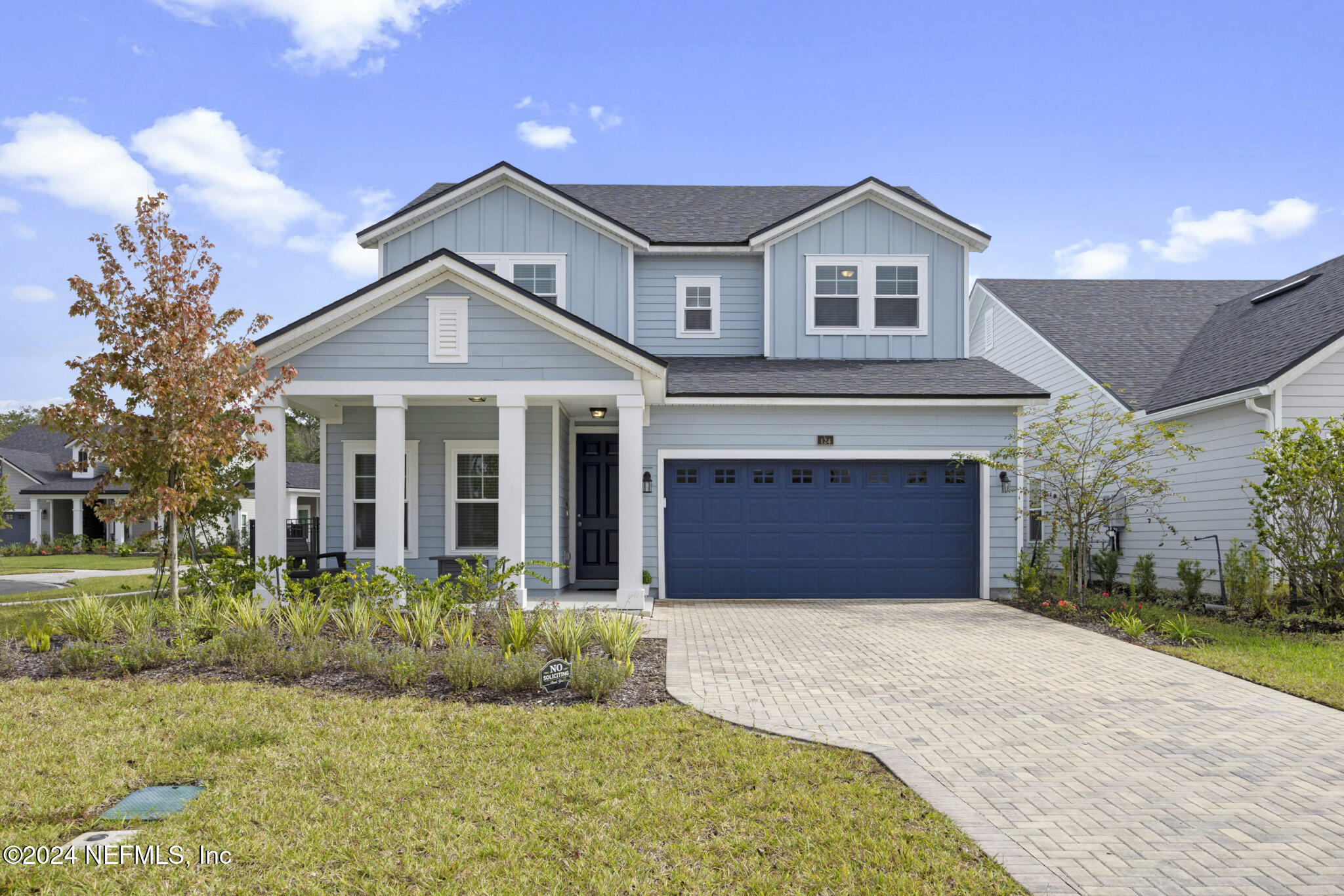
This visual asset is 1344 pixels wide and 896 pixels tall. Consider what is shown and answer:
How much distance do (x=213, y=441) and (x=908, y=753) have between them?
8428 mm

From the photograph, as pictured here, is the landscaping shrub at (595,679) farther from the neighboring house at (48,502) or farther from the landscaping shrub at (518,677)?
the neighboring house at (48,502)

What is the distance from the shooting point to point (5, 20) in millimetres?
10516

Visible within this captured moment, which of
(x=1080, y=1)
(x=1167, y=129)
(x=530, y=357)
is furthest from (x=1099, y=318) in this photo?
(x=530, y=357)

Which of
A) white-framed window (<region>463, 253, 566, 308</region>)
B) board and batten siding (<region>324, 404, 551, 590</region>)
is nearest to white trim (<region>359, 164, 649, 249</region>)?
white-framed window (<region>463, 253, 566, 308</region>)

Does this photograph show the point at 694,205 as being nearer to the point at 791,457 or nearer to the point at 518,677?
the point at 791,457

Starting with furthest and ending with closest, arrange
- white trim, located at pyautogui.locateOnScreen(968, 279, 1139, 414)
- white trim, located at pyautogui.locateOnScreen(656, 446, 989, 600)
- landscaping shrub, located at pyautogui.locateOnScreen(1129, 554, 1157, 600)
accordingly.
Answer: white trim, located at pyautogui.locateOnScreen(968, 279, 1139, 414) → landscaping shrub, located at pyautogui.locateOnScreen(1129, 554, 1157, 600) → white trim, located at pyautogui.locateOnScreen(656, 446, 989, 600)

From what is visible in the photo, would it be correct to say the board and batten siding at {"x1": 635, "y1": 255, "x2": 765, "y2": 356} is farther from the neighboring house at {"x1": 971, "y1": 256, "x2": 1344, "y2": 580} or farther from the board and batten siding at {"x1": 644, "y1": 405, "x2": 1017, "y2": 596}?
the neighboring house at {"x1": 971, "y1": 256, "x2": 1344, "y2": 580}

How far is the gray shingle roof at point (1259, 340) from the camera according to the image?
12383 mm

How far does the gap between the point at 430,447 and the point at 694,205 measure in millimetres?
8042

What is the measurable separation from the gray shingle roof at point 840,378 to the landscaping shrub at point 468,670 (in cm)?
691

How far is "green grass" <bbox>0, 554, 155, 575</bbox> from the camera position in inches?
952

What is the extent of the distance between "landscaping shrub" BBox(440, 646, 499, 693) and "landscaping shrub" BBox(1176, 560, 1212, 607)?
1164 centimetres

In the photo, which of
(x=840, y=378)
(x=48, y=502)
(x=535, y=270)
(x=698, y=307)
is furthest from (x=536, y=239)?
(x=48, y=502)

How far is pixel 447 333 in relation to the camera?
11164 mm
